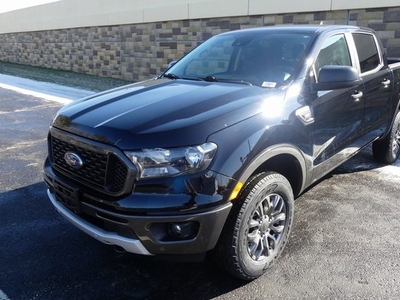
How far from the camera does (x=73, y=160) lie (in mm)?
2627

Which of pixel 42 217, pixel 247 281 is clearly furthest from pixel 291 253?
pixel 42 217

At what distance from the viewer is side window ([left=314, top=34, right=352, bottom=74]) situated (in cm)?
344

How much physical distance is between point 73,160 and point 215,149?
1.02 metres

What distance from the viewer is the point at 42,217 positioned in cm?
375

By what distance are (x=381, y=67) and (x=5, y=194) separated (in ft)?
15.1

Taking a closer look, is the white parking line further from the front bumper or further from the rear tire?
the front bumper

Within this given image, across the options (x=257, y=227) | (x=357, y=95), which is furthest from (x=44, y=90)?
(x=257, y=227)

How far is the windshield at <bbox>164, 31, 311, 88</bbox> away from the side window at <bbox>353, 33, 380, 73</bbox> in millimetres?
957

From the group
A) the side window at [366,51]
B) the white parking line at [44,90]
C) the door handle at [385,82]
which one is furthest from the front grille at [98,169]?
the white parking line at [44,90]

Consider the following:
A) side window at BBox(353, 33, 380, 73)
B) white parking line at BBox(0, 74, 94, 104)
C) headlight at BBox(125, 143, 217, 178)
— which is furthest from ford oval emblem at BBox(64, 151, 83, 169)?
white parking line at BBox(0, 74, 94, 104)

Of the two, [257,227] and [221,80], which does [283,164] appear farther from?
[221,80]

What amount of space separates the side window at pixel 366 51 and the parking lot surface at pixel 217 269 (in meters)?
1.40

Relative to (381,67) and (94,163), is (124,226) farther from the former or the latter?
(381,67)

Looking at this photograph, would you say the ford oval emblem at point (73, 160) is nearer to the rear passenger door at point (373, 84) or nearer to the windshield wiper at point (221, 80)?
the windshield wiper at point (221, 80)
